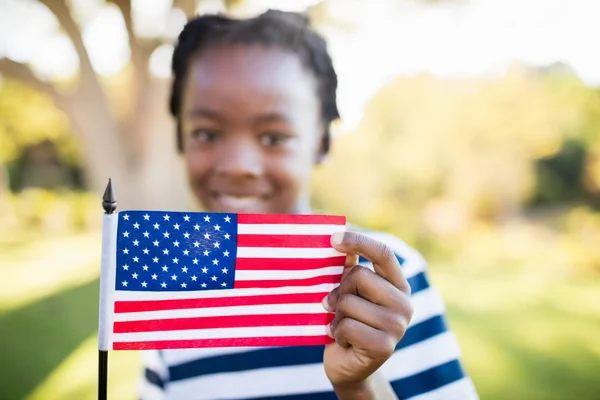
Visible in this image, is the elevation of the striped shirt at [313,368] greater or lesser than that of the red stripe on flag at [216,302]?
lesser

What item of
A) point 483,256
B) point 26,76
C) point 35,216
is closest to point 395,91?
point 483,256

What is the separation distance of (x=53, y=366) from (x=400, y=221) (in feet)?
27.2

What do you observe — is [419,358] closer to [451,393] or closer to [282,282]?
[451,393]

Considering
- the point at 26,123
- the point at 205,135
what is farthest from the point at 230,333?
the point at 26,123

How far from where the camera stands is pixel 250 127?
54.6 inches

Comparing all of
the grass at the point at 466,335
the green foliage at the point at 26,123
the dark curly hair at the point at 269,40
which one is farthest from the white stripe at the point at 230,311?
the green foliage at the point at 26,123

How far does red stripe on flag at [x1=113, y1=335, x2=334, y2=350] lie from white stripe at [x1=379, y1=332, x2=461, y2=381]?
186 millimetres

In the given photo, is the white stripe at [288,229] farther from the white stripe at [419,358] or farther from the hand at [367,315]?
the white stripe at [419,358]

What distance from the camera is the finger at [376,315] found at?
3.65 ft

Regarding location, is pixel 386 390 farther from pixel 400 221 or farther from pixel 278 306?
pixel 400 221

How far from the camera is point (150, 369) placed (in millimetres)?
1547

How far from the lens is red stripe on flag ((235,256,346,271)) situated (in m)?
1.25

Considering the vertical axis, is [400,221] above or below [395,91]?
below

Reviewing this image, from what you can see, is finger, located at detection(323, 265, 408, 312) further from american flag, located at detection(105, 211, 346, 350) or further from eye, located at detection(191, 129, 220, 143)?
eye, located at detection(191, 129, 220, 143)
